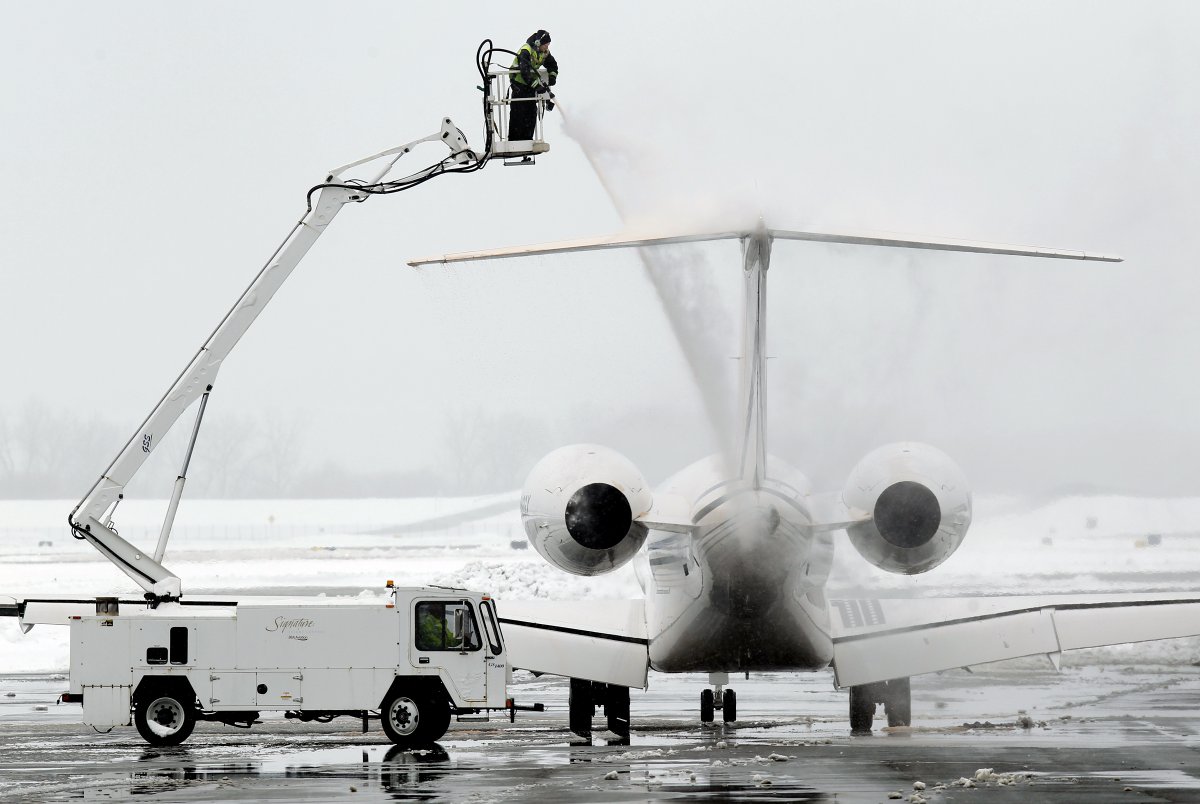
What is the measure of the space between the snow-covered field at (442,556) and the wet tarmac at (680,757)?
2048 millimetres

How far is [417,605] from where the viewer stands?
1850cm

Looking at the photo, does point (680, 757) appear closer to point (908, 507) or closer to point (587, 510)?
point (587, 510)

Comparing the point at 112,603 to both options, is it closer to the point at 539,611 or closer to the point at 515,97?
the point at 539,611

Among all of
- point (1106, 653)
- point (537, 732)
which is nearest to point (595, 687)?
point (537, 732)

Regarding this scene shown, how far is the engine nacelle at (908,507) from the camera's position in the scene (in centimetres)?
1616

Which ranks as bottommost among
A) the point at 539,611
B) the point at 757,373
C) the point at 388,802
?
the point at 388,802

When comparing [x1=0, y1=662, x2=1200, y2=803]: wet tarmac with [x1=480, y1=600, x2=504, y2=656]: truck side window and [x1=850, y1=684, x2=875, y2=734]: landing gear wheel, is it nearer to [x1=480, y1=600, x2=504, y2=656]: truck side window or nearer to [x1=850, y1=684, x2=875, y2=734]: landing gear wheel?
[x1=850, y1=684, x2=875, y2=734]: landing gear wheel

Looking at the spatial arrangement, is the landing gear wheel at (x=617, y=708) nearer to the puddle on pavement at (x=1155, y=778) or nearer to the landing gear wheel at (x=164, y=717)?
the landing gear wheel at (x=164, y=717)

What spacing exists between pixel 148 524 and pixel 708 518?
45.7m

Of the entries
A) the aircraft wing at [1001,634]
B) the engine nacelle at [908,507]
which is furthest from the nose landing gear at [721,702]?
the engine nacelle at [908,507]

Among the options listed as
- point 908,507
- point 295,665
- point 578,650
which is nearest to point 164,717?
point 295,665

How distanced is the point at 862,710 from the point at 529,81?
8.88 m

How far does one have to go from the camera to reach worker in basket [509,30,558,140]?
17.9 meters

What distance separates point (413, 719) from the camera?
18.4 metres
